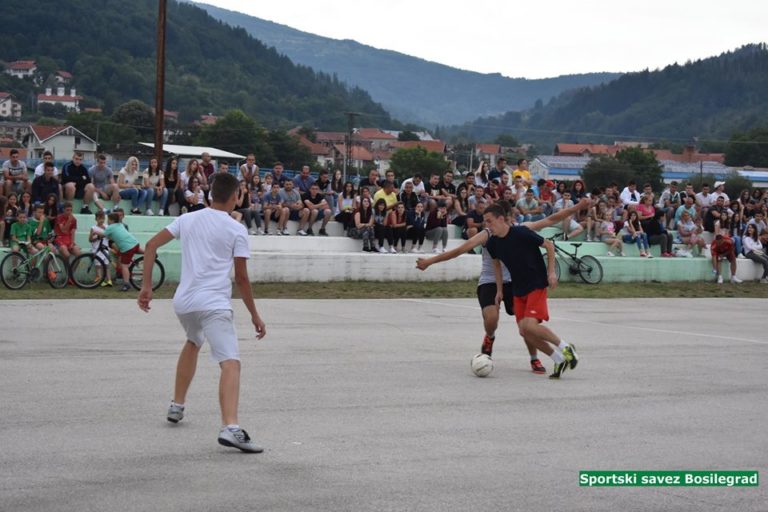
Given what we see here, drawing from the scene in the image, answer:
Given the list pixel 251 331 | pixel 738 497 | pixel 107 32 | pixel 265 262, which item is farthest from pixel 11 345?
pixel 107 32

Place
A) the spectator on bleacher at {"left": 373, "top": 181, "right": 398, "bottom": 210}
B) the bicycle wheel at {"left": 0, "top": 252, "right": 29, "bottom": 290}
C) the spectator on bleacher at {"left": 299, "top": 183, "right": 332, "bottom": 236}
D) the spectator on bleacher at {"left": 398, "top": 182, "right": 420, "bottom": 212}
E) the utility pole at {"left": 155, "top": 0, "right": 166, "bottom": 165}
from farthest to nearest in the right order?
the utility pole at {"left": 155, "top": 0, "right": 166, "bottom": 165}
the spectator on bleacher at {"left": 398, "top": 182, "right": 420, "bottom": 212}
the spectator on bleacher at {"left": 299, "top": 183, "right": 332, "bottom": 236}
the spectator on bleacher at {"left": 373, "top": 181, "right": 398, "bottom": 210}
the bicycle wheel at {"left": 0, "top": 252, "right": 29, "bottom": 290}

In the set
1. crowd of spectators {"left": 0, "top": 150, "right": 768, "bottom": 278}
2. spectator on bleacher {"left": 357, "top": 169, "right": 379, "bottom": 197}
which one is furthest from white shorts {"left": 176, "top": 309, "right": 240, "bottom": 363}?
spectator on bleacher {"left": 357, "top": 169, "right": 379, "bottom": 197}

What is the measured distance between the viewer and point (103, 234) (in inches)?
795

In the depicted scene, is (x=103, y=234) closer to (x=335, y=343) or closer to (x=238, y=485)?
(x=335, y=343)

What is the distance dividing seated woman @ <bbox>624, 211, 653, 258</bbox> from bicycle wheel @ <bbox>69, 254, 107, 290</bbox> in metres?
13.4

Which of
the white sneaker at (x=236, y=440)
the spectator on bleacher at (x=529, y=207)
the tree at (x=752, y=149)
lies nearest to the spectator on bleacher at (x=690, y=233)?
the spectator on bleacher at (x=529, y=207)

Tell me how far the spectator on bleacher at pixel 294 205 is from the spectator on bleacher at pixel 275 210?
0.33ft

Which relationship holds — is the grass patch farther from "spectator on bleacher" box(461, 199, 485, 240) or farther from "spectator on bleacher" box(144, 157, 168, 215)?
"spectator on bleacher" box(144, 157, 168, 215)

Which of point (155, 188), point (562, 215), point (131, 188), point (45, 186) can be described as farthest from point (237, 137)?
point (562, 215)

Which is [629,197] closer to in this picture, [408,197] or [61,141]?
[408,197]

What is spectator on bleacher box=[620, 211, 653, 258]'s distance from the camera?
27750 millimetres

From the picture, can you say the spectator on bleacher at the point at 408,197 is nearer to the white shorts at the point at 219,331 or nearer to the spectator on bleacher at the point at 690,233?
the spectator on bleacher at the point at 690,233

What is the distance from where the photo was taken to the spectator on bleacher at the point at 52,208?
68.0ft

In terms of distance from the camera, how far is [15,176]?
2228cm
